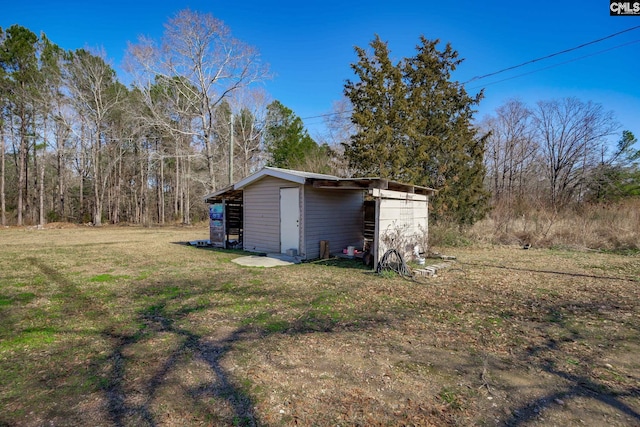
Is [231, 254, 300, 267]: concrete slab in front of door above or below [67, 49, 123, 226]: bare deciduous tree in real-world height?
below

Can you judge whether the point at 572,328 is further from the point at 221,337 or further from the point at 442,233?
the point at 442,233

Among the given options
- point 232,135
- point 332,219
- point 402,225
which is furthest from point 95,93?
point 402,225

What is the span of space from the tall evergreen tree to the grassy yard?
776 cm

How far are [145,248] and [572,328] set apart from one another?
10516mm

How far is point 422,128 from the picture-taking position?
44.8ft

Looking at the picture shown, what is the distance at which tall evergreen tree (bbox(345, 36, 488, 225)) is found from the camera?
43.7ft

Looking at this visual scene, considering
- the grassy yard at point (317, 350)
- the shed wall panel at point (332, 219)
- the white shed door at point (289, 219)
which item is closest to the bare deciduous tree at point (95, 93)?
the white shed door at point (289, 219)

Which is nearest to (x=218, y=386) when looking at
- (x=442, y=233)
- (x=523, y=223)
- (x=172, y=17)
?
(x=442, y=233)

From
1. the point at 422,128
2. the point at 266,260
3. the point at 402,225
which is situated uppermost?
the point at 422,128

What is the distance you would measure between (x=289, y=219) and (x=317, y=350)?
19.0 ft

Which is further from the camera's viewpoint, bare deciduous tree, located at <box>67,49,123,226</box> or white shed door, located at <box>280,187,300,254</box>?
bare deciduous tree, located at <box>67,49,123,226</box>

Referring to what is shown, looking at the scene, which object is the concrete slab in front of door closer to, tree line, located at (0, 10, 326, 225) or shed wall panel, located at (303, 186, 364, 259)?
shed wall panel, located at (303, 186, 364, 259)

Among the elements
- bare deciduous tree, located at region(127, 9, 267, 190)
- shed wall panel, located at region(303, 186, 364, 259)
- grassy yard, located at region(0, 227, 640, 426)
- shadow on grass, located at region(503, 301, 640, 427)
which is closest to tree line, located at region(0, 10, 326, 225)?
bare deciduous tree, located at region(127, 9, 267, 190)

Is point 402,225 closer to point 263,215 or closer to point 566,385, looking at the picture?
point 263,215
